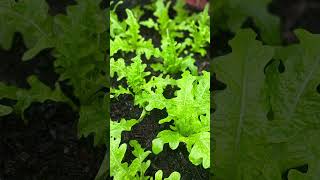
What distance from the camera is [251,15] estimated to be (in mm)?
3133

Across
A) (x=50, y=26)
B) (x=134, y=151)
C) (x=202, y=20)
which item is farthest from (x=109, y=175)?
(x=202, y=20)

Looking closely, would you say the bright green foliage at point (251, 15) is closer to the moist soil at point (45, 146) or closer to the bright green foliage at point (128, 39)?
the bright green foliage at point (128, 39)

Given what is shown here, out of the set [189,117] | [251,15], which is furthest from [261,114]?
[251,15]

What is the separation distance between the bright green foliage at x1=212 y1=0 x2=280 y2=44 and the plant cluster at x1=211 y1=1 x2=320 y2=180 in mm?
994

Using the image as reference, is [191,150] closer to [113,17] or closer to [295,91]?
[295,91]

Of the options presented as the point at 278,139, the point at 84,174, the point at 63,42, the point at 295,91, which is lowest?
the point at 84,174

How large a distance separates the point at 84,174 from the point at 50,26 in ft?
1.93

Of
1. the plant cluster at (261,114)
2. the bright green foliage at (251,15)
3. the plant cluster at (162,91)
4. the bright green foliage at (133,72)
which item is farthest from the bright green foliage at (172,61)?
the bright green foliage at (251,15)

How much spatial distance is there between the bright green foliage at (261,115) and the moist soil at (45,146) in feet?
1.82

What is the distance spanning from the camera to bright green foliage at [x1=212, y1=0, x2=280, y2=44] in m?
3.09

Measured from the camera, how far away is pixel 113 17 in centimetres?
268

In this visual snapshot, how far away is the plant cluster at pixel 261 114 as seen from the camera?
197 centimetres

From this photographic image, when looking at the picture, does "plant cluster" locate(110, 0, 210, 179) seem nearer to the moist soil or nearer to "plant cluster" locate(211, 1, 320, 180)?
"plant cluster" locate(211, 1, 320, 180)

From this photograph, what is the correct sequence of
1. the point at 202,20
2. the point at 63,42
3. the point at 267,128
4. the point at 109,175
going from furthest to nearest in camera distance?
1. the point at 202,20
2. the point at 63,42
3. the point at 109,175
4. the point at 267,128
